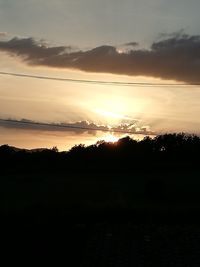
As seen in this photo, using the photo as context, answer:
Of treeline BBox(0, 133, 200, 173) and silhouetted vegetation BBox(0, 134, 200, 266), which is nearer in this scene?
silhouetted vegetation BBox(0, 134, 200, 266)

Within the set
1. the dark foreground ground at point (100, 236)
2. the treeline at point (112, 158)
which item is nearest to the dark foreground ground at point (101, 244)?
the dark foreground ground at point (100, 236)

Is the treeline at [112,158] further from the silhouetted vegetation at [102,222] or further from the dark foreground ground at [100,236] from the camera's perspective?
the dark foreground ground at [100,236]

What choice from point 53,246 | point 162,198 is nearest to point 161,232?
point 53,246

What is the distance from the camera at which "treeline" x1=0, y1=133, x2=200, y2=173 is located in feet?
210

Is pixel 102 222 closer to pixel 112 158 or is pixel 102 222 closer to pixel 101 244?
pixel 101 244

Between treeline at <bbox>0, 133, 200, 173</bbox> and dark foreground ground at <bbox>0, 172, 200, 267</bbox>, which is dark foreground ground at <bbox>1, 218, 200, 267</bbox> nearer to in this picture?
dark foreground ground at <bbox>0, 172, 200, 267</bbox>

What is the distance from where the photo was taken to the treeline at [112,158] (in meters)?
64.1

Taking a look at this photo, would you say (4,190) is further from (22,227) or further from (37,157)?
(22,227)

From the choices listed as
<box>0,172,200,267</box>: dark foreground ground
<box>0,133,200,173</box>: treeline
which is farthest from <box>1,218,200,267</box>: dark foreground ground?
<box>0,133,200,173</box>: treeline

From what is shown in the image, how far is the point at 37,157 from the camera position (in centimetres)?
7244

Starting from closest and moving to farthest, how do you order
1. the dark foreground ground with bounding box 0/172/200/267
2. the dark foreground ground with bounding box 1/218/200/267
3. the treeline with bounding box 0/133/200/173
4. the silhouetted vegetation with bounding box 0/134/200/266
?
the dark foreground ground with bounding box 1/218/200/267, the dark foreground ground with bounding box 0/172/200/267, the silhouetted vegetation with bounding box 0/134/200/266, the treeline with bounding box 0/133/200/173

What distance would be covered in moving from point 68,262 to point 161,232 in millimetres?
6326

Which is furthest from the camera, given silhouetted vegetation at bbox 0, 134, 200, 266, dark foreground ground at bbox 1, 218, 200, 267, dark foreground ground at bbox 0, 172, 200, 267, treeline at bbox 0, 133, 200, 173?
treeline at bbox 0, 133, 200, 173

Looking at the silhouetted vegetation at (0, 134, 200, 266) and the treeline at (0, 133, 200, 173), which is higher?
the treeline at (0, 133, 200, 173)
